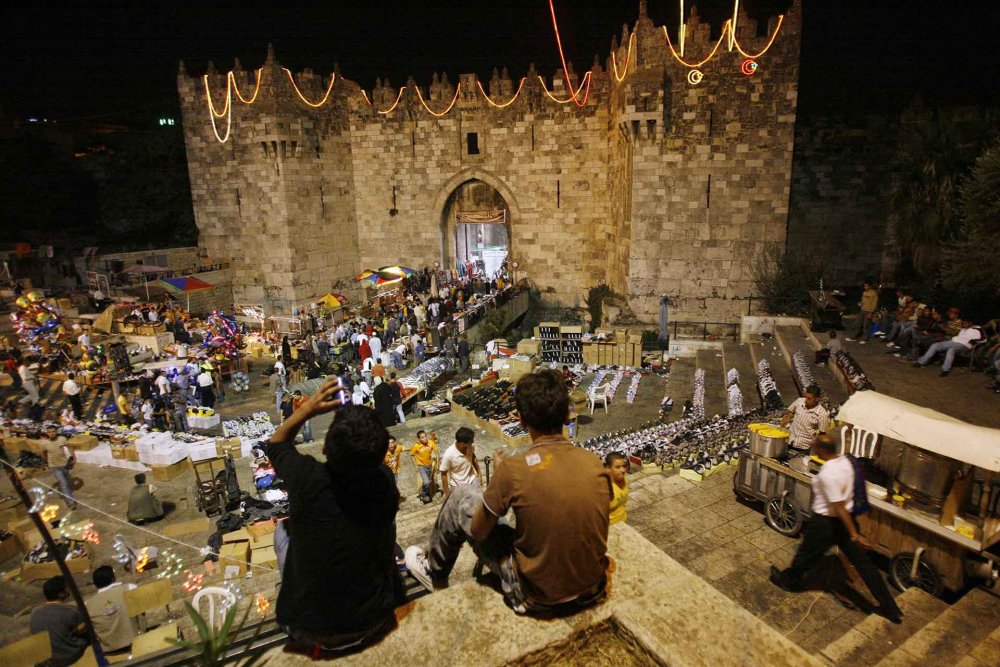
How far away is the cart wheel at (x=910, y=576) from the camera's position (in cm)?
446

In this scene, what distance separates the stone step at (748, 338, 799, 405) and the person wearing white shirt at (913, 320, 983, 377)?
211cm

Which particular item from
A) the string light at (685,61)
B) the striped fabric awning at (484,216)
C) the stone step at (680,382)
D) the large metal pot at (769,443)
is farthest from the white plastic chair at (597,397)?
the striped fabric awning at (484,216)

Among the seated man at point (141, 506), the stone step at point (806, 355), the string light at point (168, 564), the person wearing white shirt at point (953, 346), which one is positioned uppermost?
the person wearing white shirt at point (953, 346)

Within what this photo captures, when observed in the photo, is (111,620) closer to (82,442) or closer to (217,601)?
(217,601)

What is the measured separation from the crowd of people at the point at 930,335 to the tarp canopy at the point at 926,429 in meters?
4.99

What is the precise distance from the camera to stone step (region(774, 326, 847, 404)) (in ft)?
28.5

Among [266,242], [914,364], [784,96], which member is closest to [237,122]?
[266,242]

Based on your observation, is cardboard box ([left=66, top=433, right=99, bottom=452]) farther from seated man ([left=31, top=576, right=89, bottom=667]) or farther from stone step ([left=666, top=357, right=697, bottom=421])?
stone step ([left=666, top=357, right=697, bottom=421])

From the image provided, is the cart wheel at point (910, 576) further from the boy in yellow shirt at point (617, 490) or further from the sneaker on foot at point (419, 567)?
Answer: the sneaker on foot at point (419, 567)

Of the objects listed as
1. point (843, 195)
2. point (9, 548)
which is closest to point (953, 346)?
point (843, 195)

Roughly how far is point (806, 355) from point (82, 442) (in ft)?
42.6

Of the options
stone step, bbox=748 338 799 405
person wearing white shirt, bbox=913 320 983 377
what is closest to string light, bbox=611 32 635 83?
stone step, bbox=748 338 799 405

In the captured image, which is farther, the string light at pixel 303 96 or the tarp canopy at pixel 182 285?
the string light at pixel 303 96

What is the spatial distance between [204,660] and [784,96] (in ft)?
51.1
